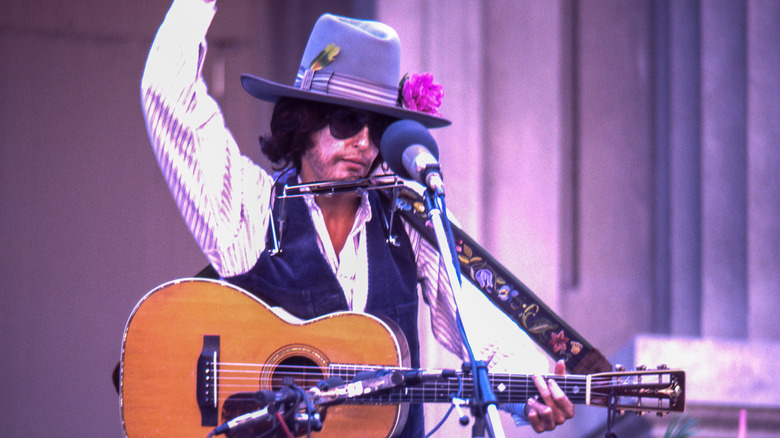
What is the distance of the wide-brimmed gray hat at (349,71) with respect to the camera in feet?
8.12

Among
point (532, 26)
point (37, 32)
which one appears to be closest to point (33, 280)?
point (37, 32)

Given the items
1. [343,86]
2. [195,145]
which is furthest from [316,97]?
[195,145]

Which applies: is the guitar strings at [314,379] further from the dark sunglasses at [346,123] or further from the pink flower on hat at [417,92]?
the pink flower on hat at [417,92]

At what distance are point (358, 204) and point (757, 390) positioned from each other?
2137 millimetres

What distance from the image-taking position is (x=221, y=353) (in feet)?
7.42

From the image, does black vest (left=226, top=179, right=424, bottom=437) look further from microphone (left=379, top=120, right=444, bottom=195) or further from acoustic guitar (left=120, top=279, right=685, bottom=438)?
microphone (left=379, top=120, right=444, bottom=195)

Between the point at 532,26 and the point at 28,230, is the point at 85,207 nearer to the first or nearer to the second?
the point at 28,230

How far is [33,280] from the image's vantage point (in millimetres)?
4449

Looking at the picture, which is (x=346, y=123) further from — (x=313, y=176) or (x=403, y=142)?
(x=403, y=142)

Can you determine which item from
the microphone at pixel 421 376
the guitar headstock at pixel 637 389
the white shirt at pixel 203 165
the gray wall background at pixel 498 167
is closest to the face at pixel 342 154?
the white shirt at pixel 203 165

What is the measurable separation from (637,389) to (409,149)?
3.04ft

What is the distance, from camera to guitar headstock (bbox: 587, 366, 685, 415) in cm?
227

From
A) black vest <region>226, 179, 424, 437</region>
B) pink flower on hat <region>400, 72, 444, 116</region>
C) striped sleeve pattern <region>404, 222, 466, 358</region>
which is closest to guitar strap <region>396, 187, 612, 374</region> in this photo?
striped sleeve pattern <region>404, 222, 466, 358</region>

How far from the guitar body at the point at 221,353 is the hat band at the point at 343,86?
597 mm
